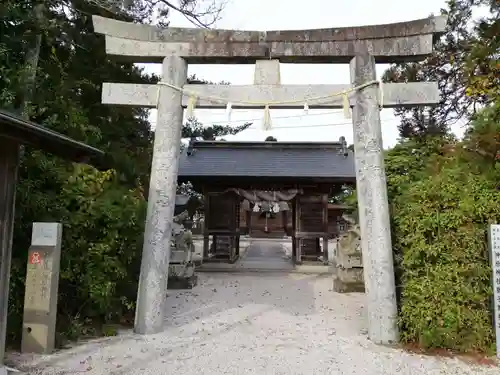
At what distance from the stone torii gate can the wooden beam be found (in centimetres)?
1

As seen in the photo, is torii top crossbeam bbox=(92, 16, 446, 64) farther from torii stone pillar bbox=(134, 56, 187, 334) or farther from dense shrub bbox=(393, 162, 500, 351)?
dense shrub bbox=(393, 162, 500, 351)

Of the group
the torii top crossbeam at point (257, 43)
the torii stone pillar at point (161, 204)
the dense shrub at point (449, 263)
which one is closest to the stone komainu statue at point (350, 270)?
the dense shrub at point (449, 263)

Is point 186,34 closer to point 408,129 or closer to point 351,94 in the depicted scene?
point 351,94

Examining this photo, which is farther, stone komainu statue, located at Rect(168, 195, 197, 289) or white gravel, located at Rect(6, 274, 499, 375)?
stone komainu statue, located at Rect(168, 195, 197, 289)

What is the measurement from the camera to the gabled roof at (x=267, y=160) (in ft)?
47.3

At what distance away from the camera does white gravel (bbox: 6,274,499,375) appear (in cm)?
431

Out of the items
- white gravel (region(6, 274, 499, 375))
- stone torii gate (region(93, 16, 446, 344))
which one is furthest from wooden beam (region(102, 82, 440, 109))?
white gravel (region(6, 274, 499, 375))

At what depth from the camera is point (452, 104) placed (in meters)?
9.20

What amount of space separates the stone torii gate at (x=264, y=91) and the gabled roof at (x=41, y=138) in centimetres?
146

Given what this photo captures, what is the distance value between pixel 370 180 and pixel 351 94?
123 cm

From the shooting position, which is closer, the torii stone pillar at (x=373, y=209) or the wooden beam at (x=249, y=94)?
the torii stone pillar at (x=373, y=209)

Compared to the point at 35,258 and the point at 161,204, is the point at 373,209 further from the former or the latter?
the point at 35,258

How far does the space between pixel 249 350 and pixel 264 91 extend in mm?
3397

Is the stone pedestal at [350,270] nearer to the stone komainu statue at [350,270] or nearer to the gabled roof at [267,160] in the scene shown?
the stone komainu statue at [350,270]
